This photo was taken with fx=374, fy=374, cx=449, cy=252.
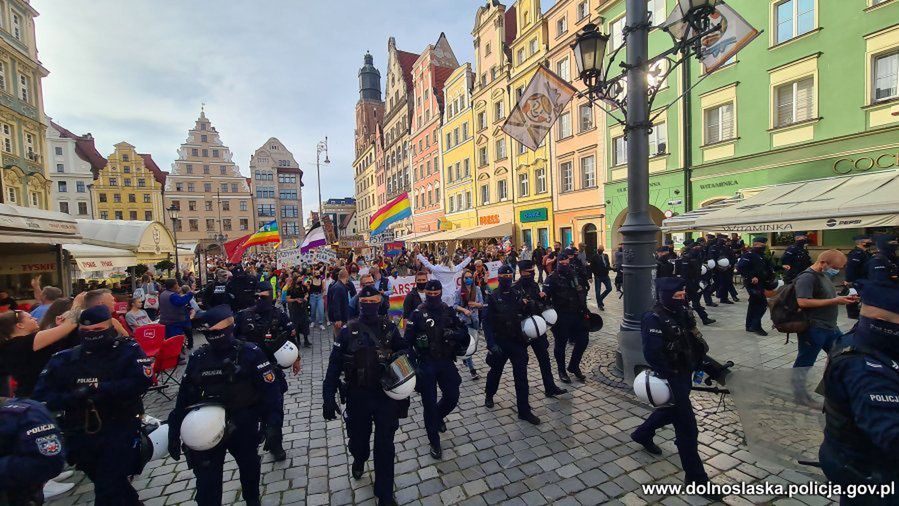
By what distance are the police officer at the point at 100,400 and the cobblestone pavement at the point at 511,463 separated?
0.95 meters

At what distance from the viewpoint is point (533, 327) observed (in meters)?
5.07

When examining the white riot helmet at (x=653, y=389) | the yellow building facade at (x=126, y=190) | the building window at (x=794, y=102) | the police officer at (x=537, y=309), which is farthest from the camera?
the yellow building facade at (x=126, y=190)

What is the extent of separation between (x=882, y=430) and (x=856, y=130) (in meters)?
15.6

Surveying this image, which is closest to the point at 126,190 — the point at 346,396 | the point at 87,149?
the point at 87,149

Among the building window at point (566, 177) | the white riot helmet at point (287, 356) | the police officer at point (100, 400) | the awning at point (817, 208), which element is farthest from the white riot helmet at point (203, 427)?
the building window at point (566, 177)

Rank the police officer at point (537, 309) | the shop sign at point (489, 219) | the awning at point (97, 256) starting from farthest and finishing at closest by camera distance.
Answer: the shop sign at point (489, 219) → the awning at point (97, 256) → the police officer at point (537, 309)

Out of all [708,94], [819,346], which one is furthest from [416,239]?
[819,346]

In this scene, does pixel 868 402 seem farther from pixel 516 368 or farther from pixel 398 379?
pixel 516 368

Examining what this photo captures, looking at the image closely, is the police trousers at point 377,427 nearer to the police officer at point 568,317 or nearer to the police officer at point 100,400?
the police officer at point 100,400

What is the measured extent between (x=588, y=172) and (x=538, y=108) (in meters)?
16.3

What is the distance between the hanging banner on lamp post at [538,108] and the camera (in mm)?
7871

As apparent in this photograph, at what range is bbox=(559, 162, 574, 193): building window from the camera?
79.8ft

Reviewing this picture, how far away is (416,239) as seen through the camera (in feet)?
110

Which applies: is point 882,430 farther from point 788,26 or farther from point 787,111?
point 788,26
